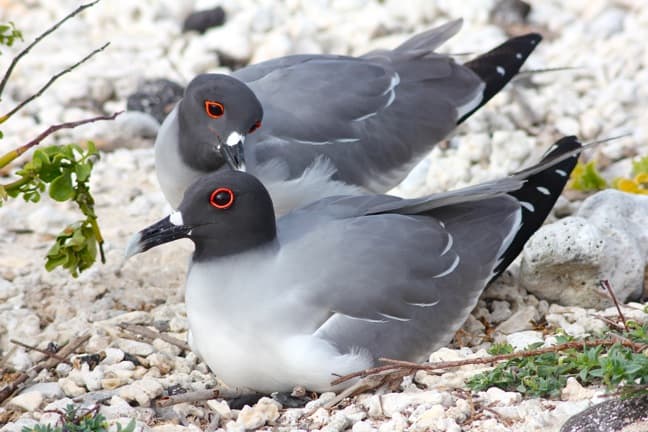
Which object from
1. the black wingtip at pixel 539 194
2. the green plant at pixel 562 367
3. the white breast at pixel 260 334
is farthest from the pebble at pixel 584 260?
the white breast at pixel 260 334

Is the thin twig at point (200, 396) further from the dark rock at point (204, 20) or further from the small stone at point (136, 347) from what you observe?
the dark rock at point (204, 20)

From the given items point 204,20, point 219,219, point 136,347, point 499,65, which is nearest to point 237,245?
point 219,219

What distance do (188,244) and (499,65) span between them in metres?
2.10

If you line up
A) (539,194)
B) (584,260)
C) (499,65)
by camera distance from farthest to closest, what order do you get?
(499,65) → (539,194) → (584,260)

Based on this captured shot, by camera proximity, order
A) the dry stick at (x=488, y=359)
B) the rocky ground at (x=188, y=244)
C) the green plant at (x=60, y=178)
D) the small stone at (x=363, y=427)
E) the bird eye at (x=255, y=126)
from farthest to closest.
Result: the bird eye at (x=255, y=126) → the green plant at (x=60, y=178) → the rocky ground at (x=188, y=244) → the dry stick at (x=488, y=359) → the small stone at (x=363, y=427)

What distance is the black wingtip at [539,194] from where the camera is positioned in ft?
19.0

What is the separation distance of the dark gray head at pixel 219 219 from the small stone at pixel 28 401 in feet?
2.35

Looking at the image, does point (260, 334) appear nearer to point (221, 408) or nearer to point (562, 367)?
point (221, 408)

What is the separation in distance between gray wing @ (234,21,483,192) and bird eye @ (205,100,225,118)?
27cm

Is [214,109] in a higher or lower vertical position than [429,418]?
higher

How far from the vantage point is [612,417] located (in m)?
4.17

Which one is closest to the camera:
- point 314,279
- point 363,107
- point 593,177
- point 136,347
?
point 314,279

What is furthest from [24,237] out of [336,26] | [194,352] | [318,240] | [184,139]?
[336,26]

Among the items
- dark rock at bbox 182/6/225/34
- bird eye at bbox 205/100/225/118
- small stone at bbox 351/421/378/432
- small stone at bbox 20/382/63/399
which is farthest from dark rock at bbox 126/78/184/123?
small stone at bbox 351/421/378/432
